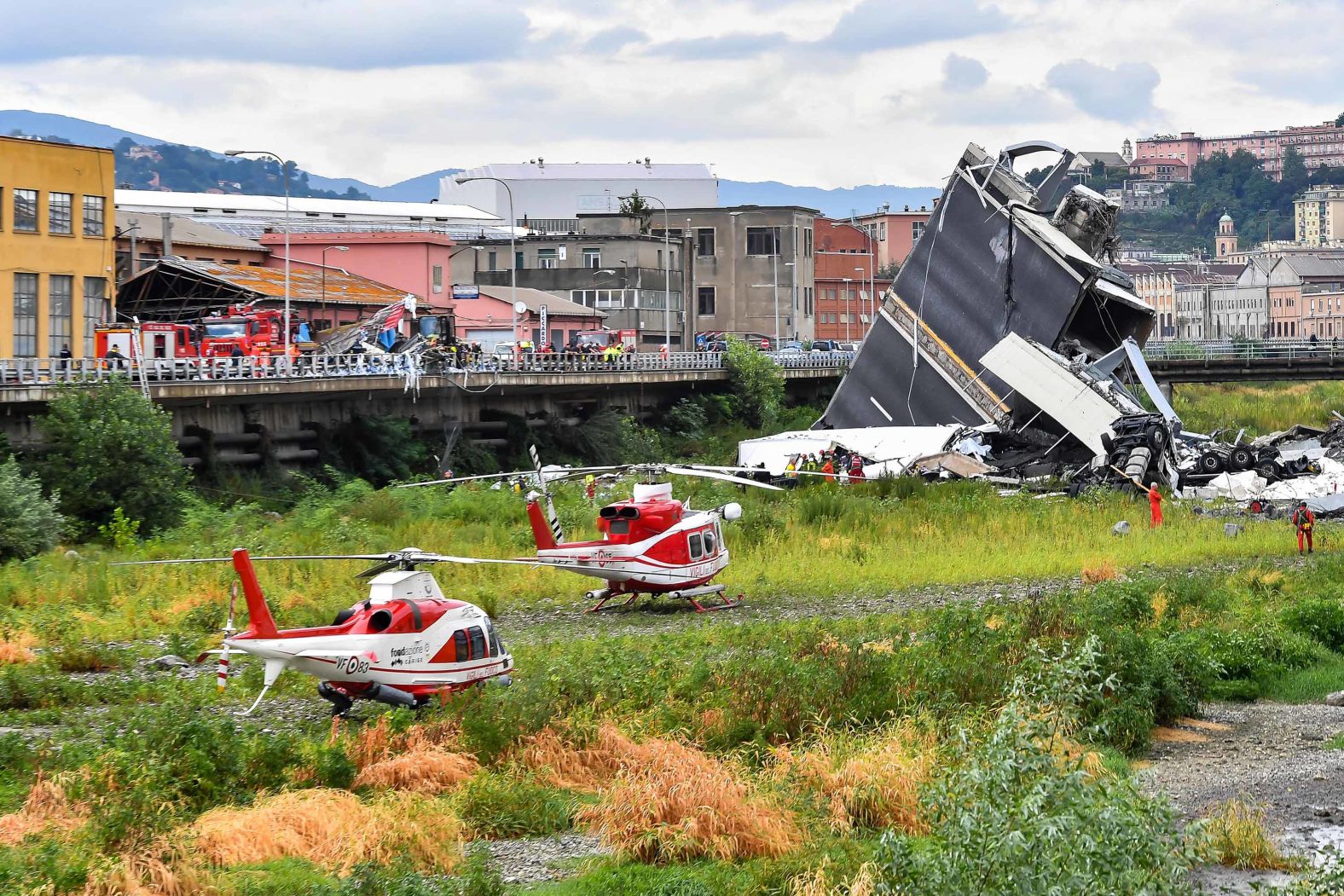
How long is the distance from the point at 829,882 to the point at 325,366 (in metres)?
37.8

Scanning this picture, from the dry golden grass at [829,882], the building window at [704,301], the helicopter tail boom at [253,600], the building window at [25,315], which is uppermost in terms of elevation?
the building window at [704,301]

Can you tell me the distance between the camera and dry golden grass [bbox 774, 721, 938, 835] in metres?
17.5

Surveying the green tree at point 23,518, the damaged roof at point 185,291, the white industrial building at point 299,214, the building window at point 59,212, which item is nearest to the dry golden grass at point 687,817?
the green tree at point 23,518

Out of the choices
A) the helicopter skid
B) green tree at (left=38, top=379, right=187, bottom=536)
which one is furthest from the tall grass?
green tree at (left=38, top=379, right=187, bottom=536)

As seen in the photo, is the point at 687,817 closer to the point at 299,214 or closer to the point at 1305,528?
the point at 1305,528

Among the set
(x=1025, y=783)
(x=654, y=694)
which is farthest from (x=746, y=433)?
(x=1025, y=783)

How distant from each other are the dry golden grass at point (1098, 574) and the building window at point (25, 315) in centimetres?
2848

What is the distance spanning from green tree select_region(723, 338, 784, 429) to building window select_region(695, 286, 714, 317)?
97.8ft

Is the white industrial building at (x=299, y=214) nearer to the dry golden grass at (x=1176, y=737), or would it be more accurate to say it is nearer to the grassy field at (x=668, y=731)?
the grassy field at (x=668, y=731)

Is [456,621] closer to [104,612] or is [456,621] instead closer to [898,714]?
[898,714]

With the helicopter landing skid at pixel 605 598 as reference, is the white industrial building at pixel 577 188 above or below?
above

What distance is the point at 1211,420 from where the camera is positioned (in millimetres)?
74062

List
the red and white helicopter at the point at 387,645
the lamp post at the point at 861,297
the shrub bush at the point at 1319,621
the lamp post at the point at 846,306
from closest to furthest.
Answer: the red and white helicopter at the point at 387,645 < the shrub bush at the point at 1319,621 < the lamp post at the point at 861,297 < the lamp post at the point at 846,306

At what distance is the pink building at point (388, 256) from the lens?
76.0 metres
